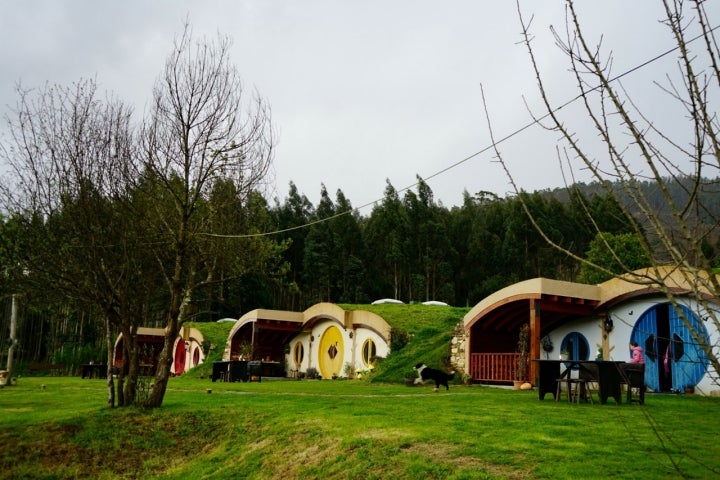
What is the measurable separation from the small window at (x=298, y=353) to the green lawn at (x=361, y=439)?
14725 millimetres

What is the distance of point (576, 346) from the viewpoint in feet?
59.3

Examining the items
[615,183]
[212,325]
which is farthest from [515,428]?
[212,325]

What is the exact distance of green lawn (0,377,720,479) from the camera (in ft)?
22.1

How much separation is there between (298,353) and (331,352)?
2977 millimetres

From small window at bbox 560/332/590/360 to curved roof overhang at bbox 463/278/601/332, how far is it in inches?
20.1

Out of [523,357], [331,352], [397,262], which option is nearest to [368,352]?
[331,352]

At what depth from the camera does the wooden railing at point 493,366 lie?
1784cm

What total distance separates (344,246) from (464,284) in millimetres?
9542

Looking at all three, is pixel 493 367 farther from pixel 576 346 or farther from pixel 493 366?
pixel 576 346

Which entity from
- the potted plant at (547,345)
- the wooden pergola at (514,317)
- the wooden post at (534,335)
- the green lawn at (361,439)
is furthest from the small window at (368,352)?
the green lawn at (361,439)

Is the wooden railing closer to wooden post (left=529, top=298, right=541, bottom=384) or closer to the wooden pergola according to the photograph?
the wooden pergola

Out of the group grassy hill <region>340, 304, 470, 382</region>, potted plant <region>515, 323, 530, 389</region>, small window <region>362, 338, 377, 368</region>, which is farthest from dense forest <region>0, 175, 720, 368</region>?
potted plant <region>515, 323, 530, 389</region>

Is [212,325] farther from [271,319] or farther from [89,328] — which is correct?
[89,328]

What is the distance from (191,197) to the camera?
12938 millimetres
